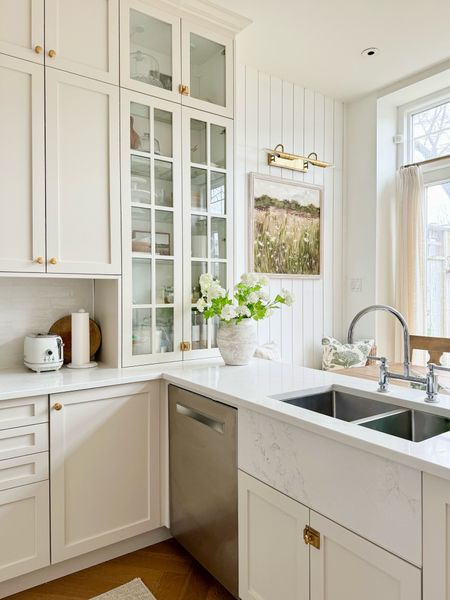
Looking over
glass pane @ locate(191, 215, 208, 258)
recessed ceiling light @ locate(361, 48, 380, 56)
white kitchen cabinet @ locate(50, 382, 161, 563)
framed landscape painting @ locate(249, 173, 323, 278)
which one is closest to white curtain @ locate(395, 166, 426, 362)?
framed landscape painting @ locate(249, 173, 323, 278)

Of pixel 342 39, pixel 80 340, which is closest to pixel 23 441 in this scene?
pixel 80 340

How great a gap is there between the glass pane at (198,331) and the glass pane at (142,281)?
28cm

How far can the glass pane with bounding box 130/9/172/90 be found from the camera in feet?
7.02

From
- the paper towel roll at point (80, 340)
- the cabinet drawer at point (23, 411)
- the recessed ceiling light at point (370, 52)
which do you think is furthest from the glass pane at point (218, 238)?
the recessed ceiling light at point (370, 52)

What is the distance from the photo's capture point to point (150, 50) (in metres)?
2.19

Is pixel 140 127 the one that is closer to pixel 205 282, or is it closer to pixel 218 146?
pixel 218 146

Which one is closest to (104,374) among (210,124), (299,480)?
(299,480)

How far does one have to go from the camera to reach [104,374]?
6.52ft

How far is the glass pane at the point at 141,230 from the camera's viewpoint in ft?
7.07

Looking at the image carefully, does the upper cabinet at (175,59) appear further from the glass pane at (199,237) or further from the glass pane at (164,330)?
the glass pane at (164,330)

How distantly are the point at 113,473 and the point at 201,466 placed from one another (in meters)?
0.43

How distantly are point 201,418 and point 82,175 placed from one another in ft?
4.01

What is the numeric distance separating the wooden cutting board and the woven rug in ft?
3.46

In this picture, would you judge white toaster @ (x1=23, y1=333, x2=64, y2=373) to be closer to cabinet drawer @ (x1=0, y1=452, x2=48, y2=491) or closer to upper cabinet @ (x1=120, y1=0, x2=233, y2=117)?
cabinet drawer @ (x1=0, y1=452, x2=48, y2=491)
